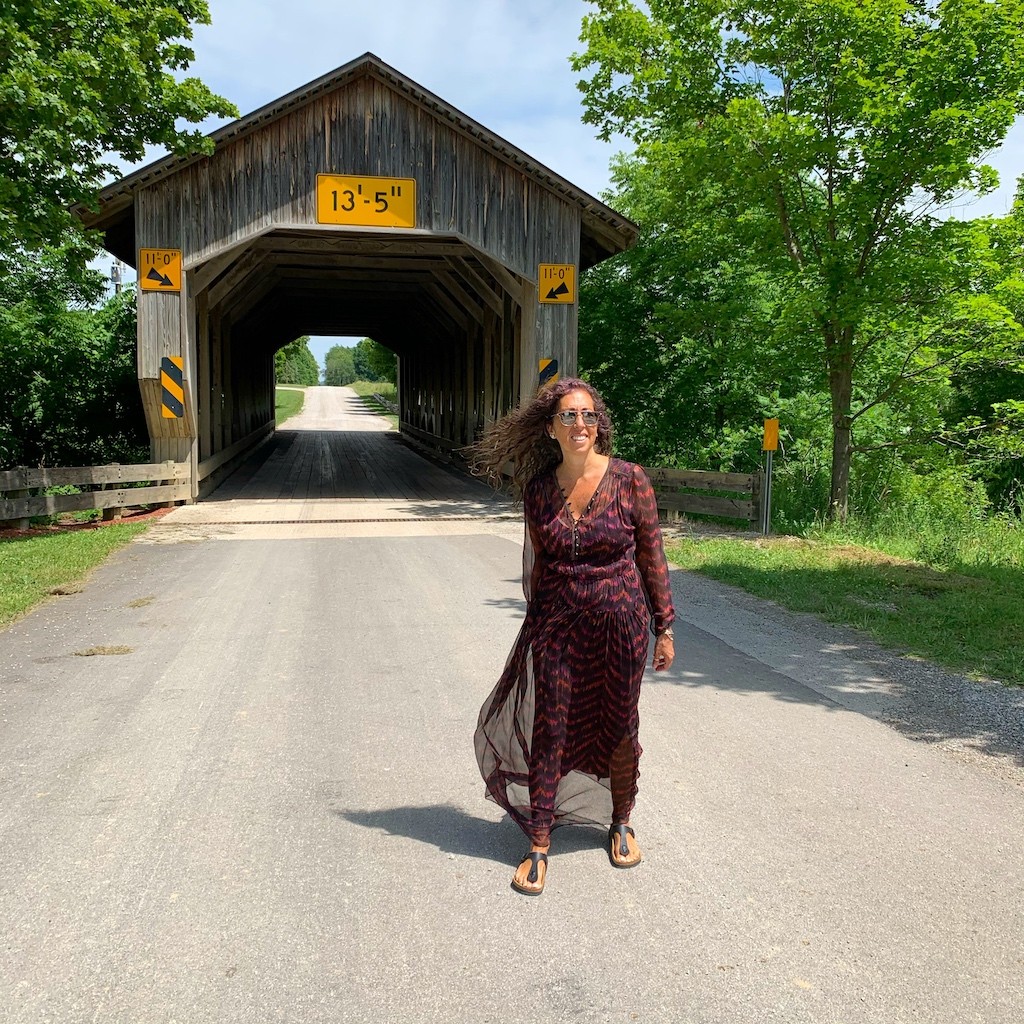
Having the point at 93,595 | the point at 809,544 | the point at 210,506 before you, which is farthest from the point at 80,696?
the point at 210,506

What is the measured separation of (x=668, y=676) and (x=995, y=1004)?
3.34 m

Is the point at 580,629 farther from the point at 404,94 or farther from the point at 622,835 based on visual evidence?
the point at 404,94

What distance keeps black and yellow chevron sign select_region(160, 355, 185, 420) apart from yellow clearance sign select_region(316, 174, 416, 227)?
134 inches

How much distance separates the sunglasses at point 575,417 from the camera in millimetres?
3328

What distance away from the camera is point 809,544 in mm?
11453

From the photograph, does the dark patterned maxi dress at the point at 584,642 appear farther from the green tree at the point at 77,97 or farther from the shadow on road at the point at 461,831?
the green tree at the point at 77,97

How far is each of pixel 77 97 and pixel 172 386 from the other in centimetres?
550

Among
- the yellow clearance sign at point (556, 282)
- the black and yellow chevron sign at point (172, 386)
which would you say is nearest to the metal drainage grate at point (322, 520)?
the black and yellow chevron sign at point (172, 386)

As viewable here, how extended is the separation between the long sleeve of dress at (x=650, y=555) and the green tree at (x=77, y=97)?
8870 millimetres

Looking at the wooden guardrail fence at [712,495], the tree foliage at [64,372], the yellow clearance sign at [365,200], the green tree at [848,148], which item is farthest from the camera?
the tree foliage at [64,372]

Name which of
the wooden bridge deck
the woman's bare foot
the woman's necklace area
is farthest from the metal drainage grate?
the woman's bare foot

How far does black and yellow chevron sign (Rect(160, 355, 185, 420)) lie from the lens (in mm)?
14711

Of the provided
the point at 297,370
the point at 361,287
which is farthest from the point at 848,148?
the point at 297,370

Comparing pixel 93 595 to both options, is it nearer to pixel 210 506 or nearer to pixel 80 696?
pixel 80 696
